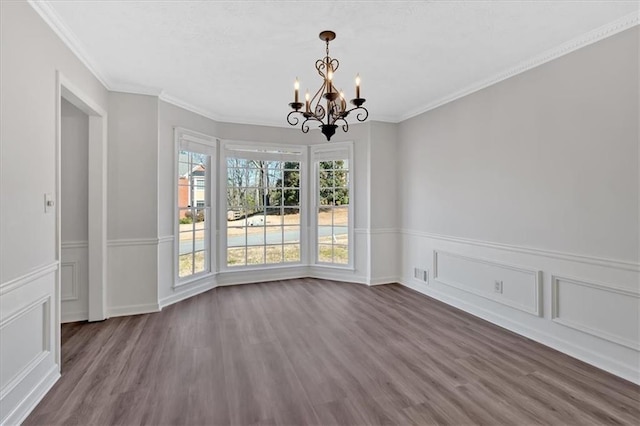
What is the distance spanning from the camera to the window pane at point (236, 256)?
5.25 meters

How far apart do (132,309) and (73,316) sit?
568 millimetres

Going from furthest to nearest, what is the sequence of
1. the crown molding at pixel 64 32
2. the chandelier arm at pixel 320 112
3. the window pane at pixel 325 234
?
the window pane at pixel 325 234, the chandelier arm at pixel 320 112, the crown molding at pixel 64 32

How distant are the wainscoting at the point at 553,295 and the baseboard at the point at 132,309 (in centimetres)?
371

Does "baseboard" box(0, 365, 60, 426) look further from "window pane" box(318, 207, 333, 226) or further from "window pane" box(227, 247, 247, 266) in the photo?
"window pane" box(318, 207, 333, 226)

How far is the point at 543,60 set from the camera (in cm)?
306

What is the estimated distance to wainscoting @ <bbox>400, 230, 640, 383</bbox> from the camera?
250 centimetres

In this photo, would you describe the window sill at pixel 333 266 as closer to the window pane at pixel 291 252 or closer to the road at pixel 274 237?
the window pane at pixel 291 252

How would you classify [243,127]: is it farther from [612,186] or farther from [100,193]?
[612,186]

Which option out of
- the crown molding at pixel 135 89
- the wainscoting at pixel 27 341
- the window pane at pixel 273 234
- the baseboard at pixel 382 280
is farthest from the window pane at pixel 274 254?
the wainscoting at pixel 27 341

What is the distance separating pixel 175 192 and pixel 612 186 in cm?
464

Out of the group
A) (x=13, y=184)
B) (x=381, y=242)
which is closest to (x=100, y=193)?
(x=13, y=184)

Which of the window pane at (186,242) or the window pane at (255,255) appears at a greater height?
the window pane at (186,242)

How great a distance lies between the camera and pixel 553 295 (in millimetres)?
2994

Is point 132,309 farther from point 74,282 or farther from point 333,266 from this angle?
point 333,266
